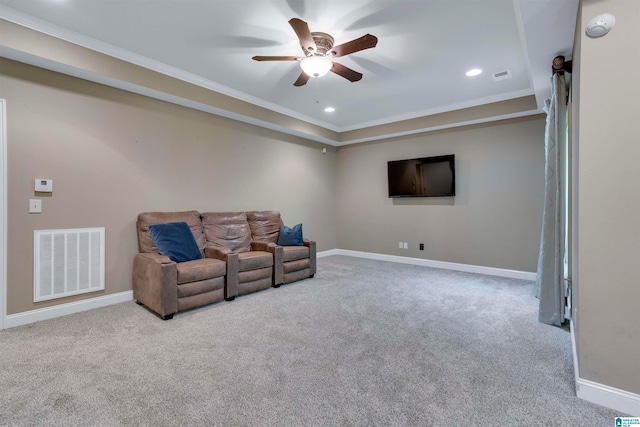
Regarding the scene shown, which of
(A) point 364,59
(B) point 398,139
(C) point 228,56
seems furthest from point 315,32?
(B) point 398,139

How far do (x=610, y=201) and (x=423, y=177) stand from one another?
3.72 meters

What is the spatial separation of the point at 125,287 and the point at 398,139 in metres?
5.08

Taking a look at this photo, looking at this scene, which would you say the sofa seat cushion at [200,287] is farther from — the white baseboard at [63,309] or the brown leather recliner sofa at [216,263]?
the white baseboard at [63,309]

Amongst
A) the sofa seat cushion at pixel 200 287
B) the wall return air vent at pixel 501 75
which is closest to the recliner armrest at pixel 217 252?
the sofa seat cushion at pixel 200 287

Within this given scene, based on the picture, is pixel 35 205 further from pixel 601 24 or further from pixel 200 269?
pixel 601 24

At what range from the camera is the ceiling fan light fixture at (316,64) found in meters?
2.70

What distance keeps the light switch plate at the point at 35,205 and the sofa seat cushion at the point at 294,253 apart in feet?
8.72

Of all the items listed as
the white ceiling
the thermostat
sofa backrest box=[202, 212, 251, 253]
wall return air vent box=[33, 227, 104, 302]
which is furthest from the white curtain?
the thermostat

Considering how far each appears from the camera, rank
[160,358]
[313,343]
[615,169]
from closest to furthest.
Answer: [615,169]
[160,358]
[313,343]

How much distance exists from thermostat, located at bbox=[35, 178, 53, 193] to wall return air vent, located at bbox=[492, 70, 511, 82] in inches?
204

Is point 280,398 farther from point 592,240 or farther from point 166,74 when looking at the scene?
point 166,74

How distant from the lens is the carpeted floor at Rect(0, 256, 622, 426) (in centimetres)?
161

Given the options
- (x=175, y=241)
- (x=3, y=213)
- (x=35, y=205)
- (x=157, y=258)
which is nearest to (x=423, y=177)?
(x=175, y=241)

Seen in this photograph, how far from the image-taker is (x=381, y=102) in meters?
4.68
